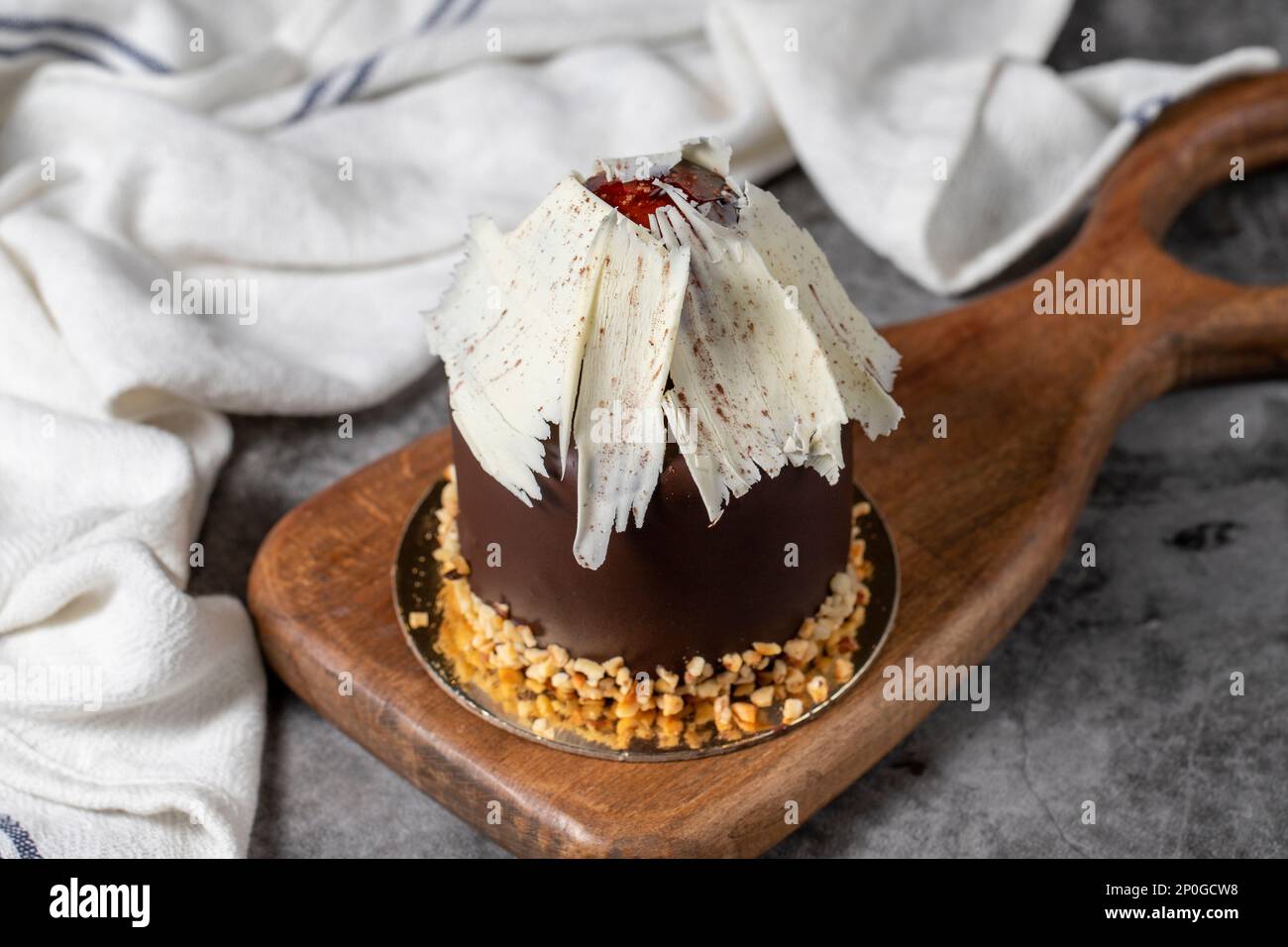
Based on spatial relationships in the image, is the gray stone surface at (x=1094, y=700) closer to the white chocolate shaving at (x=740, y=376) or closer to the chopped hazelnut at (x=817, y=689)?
the chopped hazelnut at (x=817, y=689)

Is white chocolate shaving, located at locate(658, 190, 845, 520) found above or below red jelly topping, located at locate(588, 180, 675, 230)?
below

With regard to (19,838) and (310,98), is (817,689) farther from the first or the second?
(310,98)

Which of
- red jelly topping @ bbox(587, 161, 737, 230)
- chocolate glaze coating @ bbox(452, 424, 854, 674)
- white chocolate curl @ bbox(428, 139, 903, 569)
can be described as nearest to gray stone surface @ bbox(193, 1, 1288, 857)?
chocolate glaze coating @ bbox(452, 424, 854, 674)

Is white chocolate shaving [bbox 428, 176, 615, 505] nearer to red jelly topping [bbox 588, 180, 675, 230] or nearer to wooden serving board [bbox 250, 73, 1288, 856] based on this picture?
red jelly topping [bbox 588, 180, 675, 230]

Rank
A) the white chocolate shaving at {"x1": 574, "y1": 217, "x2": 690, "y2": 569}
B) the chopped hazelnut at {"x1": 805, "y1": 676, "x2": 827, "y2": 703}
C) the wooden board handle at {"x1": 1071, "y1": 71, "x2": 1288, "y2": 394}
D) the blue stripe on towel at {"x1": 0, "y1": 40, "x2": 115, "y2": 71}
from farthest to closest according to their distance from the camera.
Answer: the blue stripe on towel at {"x1": 0, "y1": 40, "x2": 115, "y2": 71} < the wooden board handle at {"x1": 1071, "y1": 71, "x2": 1288, "y2": 394} < the chopped hazelnut at {"x1": 805, "y1": 676, "x2": 827, "y2": 703} < the white chocolate shaving at {"x1": 574, "y1": 217, "x2": 690, "y2": 569}

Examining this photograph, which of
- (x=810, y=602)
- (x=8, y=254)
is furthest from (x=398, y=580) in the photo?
(x=8, y=254)

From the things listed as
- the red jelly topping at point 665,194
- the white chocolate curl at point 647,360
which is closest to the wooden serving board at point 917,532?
the white chocolate curl at point 647,360
